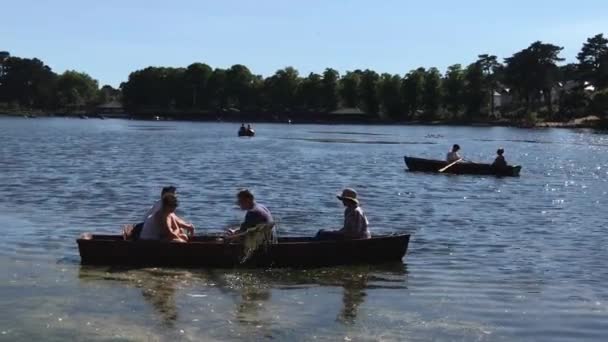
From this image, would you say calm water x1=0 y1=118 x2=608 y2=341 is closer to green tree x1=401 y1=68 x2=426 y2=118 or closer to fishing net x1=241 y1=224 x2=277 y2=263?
fishing net x1=241 y1=224 x2=277 y2=263

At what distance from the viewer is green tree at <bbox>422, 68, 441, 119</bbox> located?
600 ft

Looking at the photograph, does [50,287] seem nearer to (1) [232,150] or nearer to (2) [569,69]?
(1) [232,150]

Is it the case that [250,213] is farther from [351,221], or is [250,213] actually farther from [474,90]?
[474,90]

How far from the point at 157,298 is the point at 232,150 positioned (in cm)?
6105

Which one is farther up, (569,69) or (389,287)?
(569,69)

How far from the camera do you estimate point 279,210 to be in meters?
30.5

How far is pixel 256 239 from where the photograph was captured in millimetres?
17828

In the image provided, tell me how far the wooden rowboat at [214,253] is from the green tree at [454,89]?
535 feet

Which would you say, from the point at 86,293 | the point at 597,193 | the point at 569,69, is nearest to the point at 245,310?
the point at 86,293

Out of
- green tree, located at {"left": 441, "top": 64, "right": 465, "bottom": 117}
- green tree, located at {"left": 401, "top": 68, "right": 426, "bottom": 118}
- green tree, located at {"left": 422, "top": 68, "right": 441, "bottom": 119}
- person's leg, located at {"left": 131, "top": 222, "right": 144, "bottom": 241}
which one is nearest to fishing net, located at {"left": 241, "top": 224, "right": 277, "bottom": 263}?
person's leg, located at {"left": 131, "top": 222, "right": 144, "bottom": 241}

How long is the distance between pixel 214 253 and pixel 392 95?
177326 millimetres

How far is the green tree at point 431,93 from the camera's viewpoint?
182962 millimetres

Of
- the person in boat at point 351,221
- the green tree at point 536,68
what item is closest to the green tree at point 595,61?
the green tree at point 536,68

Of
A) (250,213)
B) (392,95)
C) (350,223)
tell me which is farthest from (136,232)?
(392,95)
